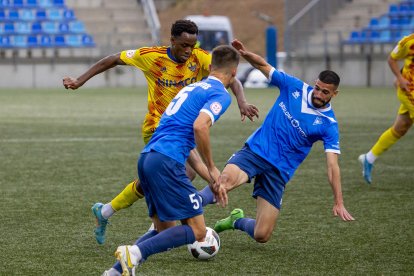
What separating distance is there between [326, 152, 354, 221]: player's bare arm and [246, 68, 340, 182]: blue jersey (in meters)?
0.23

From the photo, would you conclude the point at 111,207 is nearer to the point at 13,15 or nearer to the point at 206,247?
the point at 206,247

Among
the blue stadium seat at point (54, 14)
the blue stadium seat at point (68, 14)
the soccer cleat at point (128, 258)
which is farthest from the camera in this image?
the blue stadium seat at point (68, 14)

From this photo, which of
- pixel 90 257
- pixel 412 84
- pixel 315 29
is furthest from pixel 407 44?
pixel 315 29

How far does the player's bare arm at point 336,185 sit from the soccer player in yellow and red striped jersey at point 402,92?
3.60 meters

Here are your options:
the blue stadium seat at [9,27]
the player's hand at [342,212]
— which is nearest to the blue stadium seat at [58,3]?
the blue stadium seat at [9,27]

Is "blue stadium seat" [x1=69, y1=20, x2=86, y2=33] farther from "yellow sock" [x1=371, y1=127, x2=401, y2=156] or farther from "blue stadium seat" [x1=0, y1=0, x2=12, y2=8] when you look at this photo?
"yellow sock" [x1=371, y1=127, x2=401, y2=156]

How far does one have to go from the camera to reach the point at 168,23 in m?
63.8

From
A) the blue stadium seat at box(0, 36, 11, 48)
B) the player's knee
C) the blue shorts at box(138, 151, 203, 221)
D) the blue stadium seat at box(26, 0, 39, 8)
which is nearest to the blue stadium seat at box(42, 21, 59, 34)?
the blue stadium seat at box(26, 0, 39, 8)

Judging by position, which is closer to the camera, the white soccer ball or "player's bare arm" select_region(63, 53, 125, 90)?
the white soccer ball

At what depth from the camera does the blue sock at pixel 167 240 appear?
5980mm

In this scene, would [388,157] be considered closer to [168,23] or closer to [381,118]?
[381,118]

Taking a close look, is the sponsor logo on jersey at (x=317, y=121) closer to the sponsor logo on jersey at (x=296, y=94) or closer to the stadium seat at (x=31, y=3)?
the sponsor logo on jersey at (x=296, y=94)

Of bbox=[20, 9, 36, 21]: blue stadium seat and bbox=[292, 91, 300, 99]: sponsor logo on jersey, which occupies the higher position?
bbox=[292, 91, 300, 99]: sponsor logo on jersey

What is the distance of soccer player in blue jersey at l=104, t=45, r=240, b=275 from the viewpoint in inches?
237
